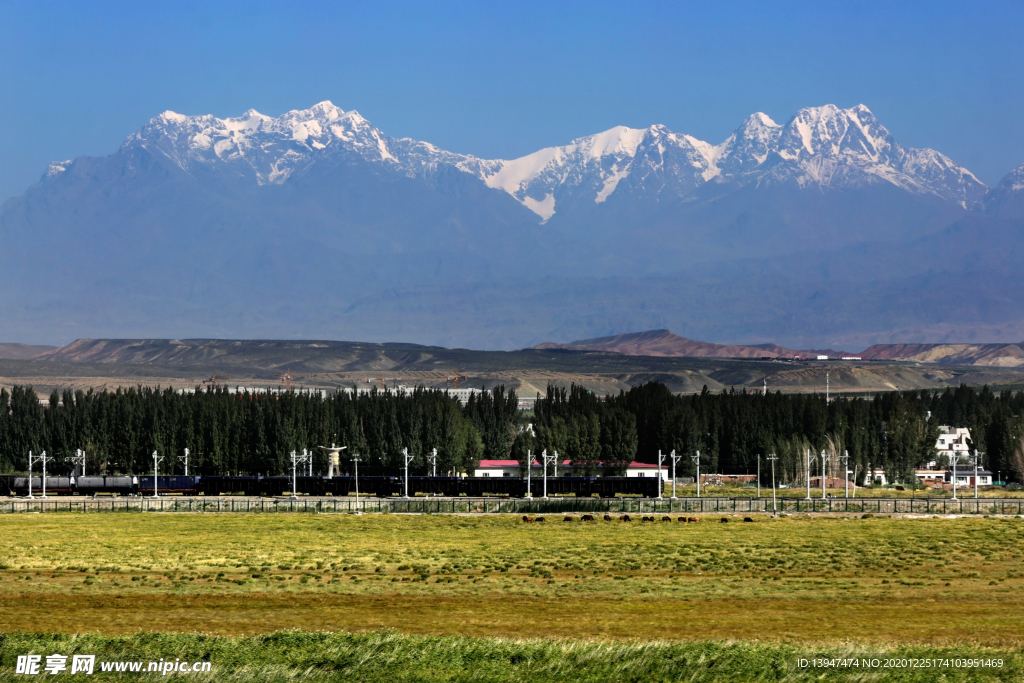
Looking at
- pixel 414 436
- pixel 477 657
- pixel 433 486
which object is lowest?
pixel 433 486

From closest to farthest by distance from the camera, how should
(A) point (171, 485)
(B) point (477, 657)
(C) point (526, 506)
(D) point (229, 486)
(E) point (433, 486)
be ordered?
(B) point (477, 657), (C) point (526, 506), (D) point (229, 486), (E) point (433, 486), (A) point (171, 485)

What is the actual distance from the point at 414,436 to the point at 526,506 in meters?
50.6

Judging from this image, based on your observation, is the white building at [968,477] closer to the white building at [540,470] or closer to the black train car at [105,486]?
the white building at [540,470]

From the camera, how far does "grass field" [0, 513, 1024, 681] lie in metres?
39.7

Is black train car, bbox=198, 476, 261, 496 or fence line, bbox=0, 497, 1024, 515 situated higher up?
black train car, bbox=198, 476, 261, 496

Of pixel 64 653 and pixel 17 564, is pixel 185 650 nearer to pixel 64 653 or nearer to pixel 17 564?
pixel 64 653

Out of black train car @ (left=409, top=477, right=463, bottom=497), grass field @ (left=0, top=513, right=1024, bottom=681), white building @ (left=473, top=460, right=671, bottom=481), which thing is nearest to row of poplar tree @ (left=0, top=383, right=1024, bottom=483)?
white building @ (left=473, top=460, right=671, bottom=481)

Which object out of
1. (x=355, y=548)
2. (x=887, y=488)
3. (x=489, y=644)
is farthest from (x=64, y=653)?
(x=887, y=488)

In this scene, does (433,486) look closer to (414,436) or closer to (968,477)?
(414,436)

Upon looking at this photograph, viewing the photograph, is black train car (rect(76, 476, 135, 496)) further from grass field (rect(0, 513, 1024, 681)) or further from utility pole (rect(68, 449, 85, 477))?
grass field (rect(0, 513, 1024, 681))

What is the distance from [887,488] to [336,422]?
256 ft

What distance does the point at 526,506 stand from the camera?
4924 inches

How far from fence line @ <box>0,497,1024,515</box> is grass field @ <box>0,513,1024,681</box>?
15127 millimetres

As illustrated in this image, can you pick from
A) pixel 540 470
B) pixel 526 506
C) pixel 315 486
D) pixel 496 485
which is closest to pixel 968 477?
pixel 540 470
